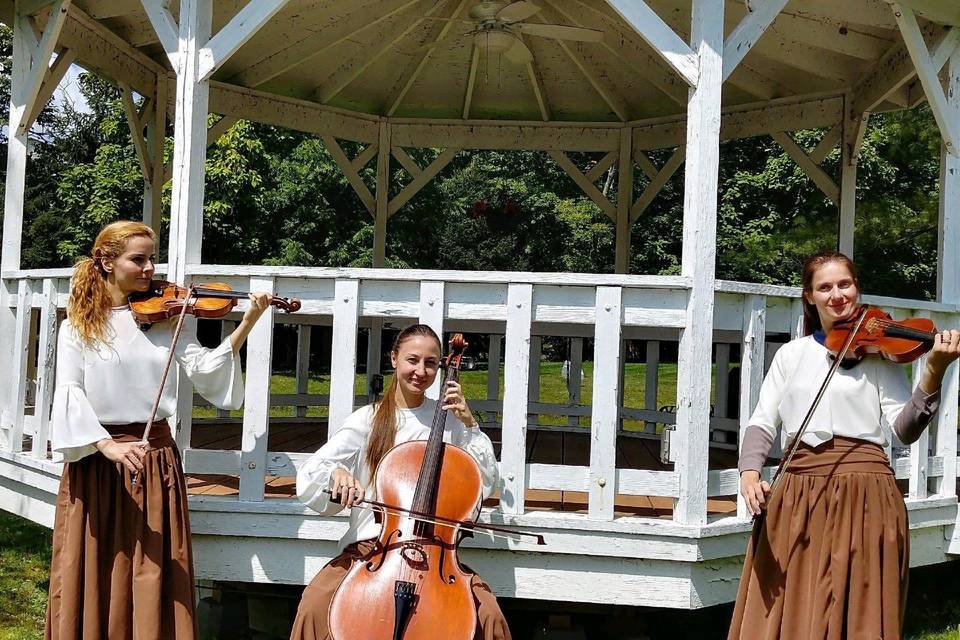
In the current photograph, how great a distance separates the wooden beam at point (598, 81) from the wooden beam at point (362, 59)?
867 millimetres

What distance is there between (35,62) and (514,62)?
3.03 m

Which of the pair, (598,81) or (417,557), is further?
(598,81)

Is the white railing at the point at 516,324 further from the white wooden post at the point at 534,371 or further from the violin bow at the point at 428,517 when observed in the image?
the white wooden post at the point at 534,371

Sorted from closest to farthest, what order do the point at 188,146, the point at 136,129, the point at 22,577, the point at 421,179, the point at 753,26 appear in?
the point at 753,26 < the point at 188,146 < the point at 22,577 < the point at 136,129 < the point at 421,179

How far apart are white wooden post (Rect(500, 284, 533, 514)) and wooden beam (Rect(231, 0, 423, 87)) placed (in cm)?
315

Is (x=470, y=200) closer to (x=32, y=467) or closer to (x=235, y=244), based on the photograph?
(x=235, y=244)

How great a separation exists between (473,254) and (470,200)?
1.61m

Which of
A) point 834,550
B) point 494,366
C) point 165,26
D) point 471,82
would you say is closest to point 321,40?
point 471,82

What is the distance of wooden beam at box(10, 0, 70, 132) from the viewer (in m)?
4.92

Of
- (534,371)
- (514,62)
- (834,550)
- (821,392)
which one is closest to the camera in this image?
(821,392)

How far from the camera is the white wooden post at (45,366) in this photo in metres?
4.67

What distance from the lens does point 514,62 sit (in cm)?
667

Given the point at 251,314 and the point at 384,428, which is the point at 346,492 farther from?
the point at 251,314

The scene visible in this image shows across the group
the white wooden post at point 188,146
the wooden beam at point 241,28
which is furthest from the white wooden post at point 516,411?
the wooden beam at point 241,28
